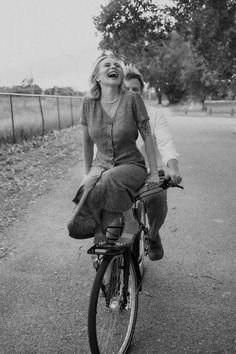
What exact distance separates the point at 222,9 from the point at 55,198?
30.4 ft

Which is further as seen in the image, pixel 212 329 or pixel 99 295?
pixel 212 329

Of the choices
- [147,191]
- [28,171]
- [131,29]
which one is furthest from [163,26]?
[147,191]

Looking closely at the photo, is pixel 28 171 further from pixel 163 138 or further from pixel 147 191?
pixel 147 191

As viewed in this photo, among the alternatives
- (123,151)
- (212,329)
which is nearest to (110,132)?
(123,151)

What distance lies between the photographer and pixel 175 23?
1580 centimetres

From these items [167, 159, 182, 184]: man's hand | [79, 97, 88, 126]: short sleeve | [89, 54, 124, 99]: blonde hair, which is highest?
[89, 54, 124, 99]: blonde hair

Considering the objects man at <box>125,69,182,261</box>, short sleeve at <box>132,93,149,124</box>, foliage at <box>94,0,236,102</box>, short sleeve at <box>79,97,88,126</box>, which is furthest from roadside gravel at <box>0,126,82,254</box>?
foliage at <box>94,0,236,102</box>

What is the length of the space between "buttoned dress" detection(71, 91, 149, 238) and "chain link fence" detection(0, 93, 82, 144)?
1044 cm

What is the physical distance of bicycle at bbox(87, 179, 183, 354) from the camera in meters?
2.76

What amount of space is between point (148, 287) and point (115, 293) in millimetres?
1149

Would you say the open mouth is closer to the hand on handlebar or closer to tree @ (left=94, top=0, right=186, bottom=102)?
the hand on handlebar

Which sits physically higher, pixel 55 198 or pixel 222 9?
pixel 222 9

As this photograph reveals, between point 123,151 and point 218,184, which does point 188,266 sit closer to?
point 123,151

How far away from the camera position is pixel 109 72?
2.99 meters
